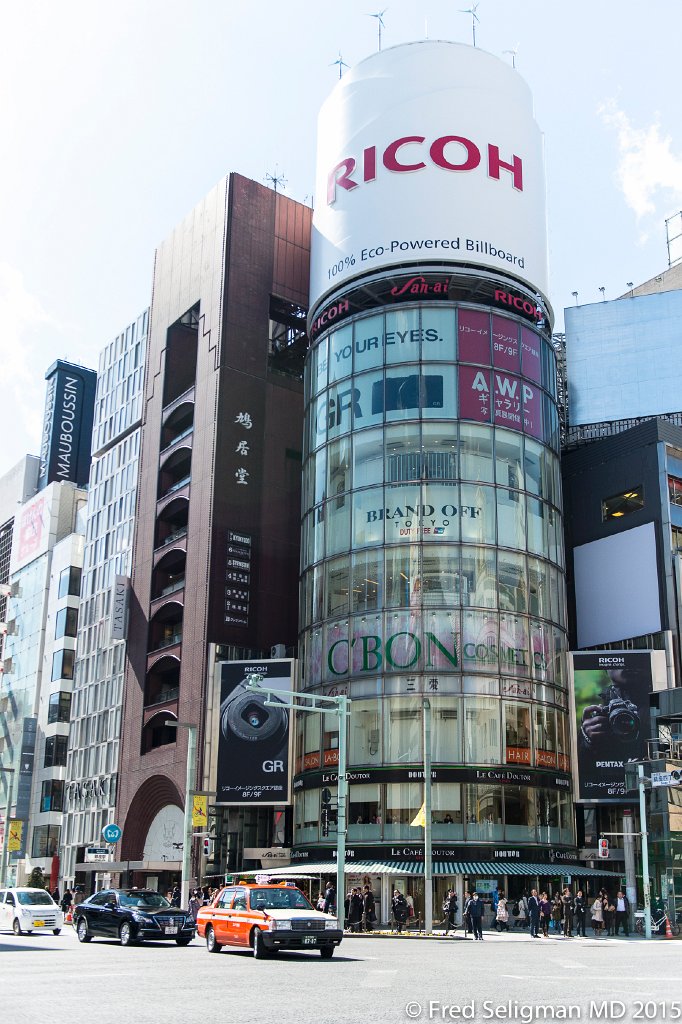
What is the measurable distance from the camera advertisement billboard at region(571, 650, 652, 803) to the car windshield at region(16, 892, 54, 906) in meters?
31.4

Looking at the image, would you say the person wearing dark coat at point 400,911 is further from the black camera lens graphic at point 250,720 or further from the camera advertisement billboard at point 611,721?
the black camera lens graphic at point 250,720

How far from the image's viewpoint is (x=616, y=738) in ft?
207

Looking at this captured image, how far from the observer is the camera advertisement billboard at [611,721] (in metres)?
62.7

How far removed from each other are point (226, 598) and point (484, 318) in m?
23.1

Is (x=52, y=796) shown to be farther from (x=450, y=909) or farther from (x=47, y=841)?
(x=450, y=909)

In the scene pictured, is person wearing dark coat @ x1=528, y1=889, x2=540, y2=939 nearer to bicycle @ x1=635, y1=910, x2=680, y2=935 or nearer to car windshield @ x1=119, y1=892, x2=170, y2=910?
bicycle @ x1=635, y1=910, x2=680, y2=935

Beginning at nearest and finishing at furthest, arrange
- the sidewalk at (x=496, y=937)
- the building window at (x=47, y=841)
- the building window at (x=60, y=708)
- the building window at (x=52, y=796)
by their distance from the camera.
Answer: the sidewalk at (x=496, y=937), the building window at (x=47, y=841), the building window at (x=52, y=796), the building window at (x=60, y=708)

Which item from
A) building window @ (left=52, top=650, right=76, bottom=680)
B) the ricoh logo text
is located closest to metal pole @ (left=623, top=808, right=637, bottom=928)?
the ricoh logo text

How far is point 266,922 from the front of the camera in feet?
95.3

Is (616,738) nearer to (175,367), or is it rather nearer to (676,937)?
(676,937)

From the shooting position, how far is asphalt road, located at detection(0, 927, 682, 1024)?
15.9 meters

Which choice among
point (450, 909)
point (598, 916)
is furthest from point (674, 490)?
point (450, 909)

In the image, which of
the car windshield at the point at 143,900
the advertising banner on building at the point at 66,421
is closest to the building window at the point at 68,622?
the advertising banner on building at the point at 66,421

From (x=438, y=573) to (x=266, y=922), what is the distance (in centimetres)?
3511
